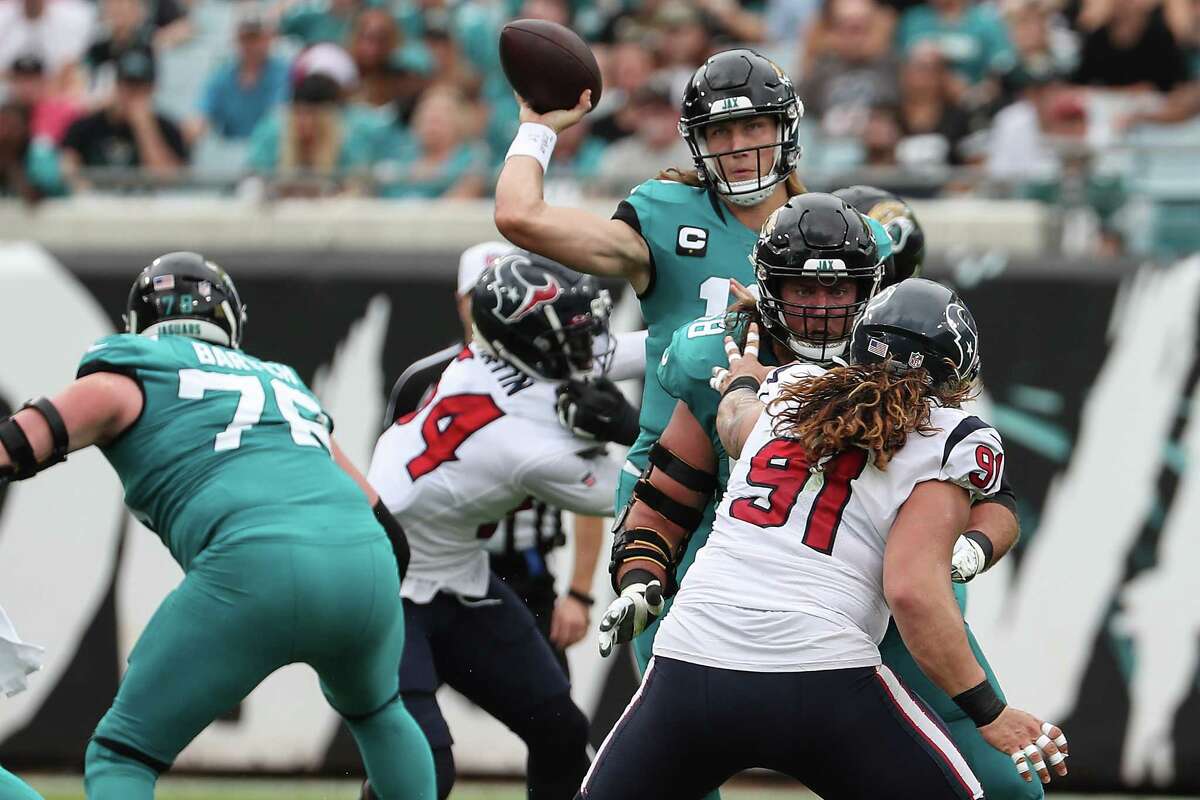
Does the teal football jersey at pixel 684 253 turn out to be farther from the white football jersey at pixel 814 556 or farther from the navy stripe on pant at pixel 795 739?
the navy stripe on pant at pixel 795 739

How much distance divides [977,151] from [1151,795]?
3231 millimetres

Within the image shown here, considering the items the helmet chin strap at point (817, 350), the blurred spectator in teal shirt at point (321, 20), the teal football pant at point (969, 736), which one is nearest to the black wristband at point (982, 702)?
the teal football pant at point (969, 736)

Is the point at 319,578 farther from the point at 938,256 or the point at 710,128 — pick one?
the point at 938,256

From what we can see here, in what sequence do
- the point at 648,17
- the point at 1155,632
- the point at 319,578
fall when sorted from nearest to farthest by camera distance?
the point at 319,578 < the point at 1155,632 < the point at 648,17

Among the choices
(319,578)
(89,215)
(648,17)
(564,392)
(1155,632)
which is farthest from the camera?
(648,17)

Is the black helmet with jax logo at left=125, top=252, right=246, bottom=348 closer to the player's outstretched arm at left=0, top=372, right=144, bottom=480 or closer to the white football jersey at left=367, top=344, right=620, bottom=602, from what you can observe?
the player's outstretched arm at left=0, top=372, right=144, bottom=480

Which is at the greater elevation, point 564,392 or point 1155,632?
point 564,392

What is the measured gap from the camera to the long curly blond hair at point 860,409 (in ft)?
12.0

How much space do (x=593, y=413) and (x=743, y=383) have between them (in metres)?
1.38

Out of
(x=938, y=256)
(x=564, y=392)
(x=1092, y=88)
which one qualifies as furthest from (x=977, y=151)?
(x=564, y=392)

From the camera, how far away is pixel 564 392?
5.56m

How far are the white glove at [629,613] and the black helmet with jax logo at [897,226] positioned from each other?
151 centimetres

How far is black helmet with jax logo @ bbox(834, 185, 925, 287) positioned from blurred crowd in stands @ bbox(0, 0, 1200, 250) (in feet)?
7.31

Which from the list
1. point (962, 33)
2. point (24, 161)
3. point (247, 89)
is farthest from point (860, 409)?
point (247, 89)
